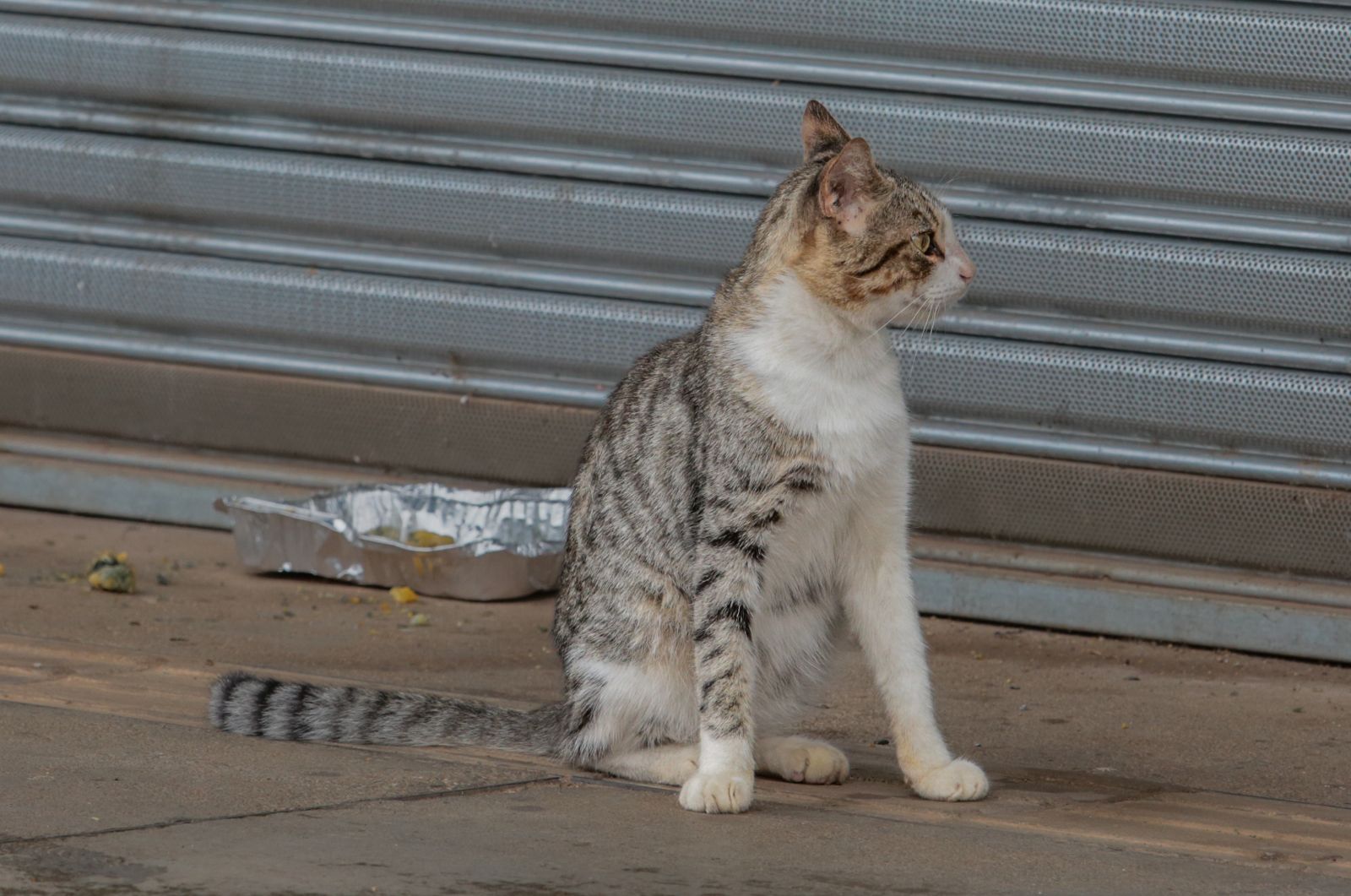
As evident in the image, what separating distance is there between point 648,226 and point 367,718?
2.88 meters

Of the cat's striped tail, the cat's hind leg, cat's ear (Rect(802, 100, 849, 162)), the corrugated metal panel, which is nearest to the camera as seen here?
the cat's hind leg

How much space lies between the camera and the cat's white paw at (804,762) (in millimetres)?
4285

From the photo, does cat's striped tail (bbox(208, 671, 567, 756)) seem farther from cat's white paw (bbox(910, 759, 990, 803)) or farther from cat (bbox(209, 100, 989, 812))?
cat's white paw (bbox(910, 759, 990, 803))

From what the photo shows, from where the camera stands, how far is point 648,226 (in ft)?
22.2

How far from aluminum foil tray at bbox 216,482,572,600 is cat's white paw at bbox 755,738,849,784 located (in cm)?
226

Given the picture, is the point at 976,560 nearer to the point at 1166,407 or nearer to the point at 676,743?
the point at 1166,407

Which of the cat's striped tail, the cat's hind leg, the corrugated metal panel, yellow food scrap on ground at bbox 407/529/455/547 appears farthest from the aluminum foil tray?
the cat's hind leg

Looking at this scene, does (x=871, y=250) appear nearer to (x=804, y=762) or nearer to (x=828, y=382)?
(x=828, y=382)

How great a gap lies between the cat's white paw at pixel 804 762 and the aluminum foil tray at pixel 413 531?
2.26 m

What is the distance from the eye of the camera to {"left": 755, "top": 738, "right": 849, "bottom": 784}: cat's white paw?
14.1ft

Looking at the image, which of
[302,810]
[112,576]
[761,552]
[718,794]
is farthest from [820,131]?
[112,576]

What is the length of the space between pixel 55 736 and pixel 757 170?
3437 millimetres

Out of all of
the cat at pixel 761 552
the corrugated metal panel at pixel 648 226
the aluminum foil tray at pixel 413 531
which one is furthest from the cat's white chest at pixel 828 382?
the aluminum foil tray at pixel 413 531

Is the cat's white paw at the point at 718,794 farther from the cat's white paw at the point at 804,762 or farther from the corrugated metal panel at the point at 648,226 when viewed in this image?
the corrugated metal panel at the point at 648,226
